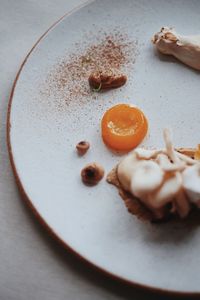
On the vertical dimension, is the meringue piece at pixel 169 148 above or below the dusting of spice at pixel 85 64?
below

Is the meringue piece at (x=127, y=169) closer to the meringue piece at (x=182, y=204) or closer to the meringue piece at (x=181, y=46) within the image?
the meringue piece at (x=182, y=204)

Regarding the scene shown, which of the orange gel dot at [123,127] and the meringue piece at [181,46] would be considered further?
the meringue piece at [181,46]

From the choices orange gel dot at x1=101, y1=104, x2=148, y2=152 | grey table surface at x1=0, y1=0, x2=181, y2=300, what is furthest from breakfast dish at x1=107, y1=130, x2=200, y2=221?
grey table surface at x1=0, y1=0, x2=181, y2=300

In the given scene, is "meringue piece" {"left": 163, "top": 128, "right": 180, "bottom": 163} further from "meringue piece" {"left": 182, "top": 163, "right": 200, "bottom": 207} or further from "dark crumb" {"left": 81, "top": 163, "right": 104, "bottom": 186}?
"dark crumb" {"left": 81, "top": 163, "right": 104, "bottom": 186}

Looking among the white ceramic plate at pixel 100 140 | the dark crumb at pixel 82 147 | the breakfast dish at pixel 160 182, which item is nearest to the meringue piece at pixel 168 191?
the breakfast dish at pixel 160 182

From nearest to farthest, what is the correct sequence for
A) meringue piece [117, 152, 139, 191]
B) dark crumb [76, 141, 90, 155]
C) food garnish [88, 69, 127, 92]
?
1. meringue piece [117, 152, 139, 191]
2. dark crumb [76, 141, 90, 155]
3. food garnish [88, 69, 127, 92]

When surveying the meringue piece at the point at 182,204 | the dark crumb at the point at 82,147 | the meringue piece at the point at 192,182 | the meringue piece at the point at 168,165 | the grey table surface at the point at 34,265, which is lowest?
the grey table surface at the point at 34,265

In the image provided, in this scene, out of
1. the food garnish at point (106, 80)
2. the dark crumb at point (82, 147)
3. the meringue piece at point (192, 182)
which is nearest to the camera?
the meringue piece at point (192, 182)
